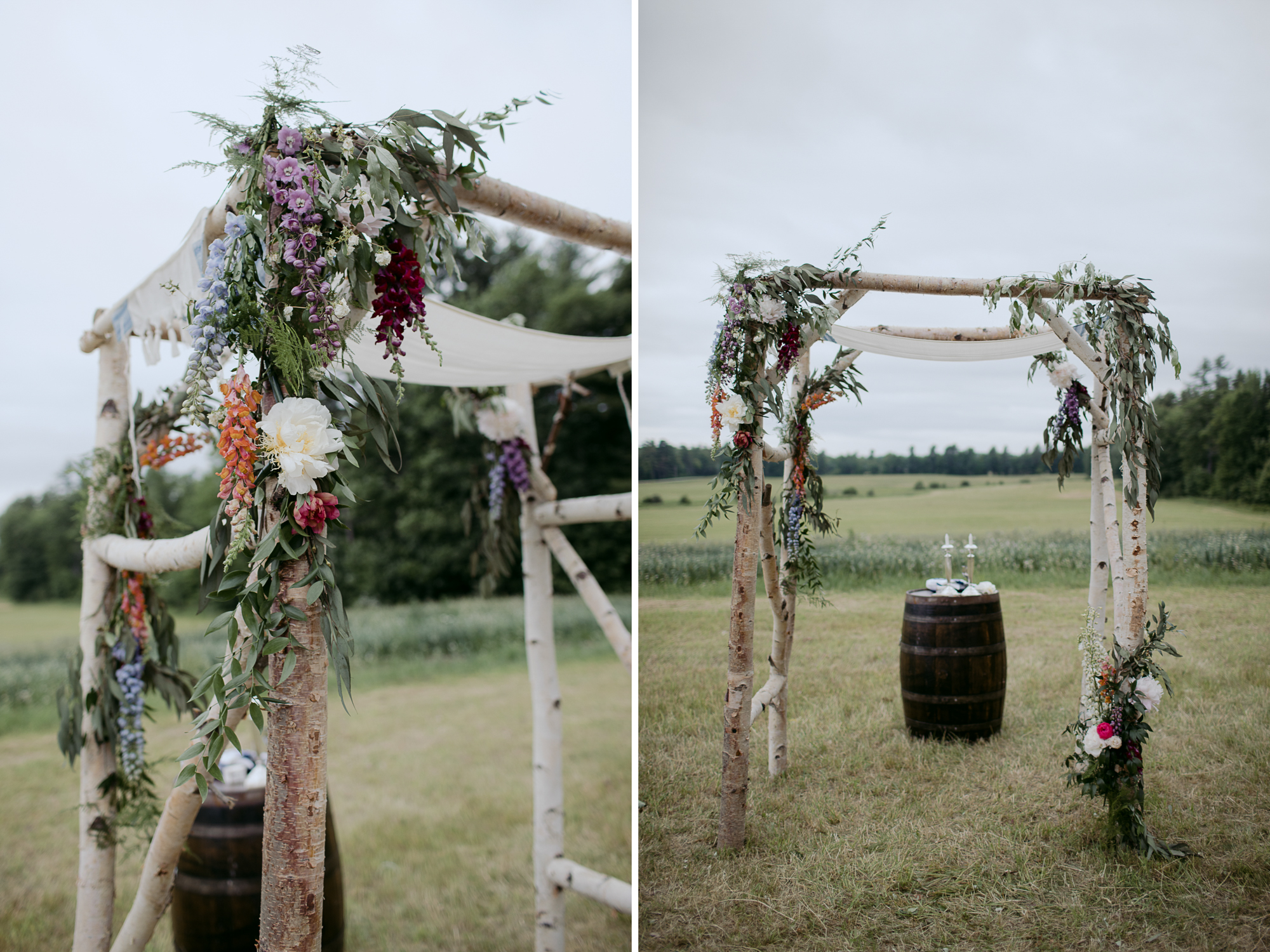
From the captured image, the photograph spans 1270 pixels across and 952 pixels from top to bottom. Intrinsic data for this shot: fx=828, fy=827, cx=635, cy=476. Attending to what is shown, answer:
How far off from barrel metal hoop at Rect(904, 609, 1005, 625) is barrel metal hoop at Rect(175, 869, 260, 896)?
187 cm

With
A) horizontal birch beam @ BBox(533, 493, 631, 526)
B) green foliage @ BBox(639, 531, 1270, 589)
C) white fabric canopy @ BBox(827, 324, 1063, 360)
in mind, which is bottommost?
green foliage @ BBox(639, 531, 1270, 589)

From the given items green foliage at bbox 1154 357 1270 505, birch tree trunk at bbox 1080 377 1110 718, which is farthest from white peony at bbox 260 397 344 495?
green foliage at bbox 1154 357 1270 505

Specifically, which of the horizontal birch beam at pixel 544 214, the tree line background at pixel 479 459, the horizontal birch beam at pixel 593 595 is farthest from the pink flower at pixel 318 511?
the tree line background at pixel 479 459

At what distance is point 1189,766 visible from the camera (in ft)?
6.37

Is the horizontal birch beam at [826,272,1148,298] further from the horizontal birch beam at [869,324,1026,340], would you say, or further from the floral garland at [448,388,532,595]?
the floral garland at [448,388,532,595]

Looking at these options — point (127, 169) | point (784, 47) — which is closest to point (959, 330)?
point (784, 47)

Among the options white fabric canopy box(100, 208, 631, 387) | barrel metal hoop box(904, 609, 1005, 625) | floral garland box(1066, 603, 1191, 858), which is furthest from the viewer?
barrel metal hoop box(904, 609, 1005, 625)

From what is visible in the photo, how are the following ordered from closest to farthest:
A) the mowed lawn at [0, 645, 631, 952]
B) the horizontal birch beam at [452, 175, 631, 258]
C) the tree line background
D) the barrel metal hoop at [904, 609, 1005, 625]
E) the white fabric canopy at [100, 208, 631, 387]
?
the horizontal birch beam at [452, 175, 631, 258], the white fabric canopy at [100, 208, 631, 387], the barrel metal hoop at [904, 609, 1005, 625], the mowed lawn at [0, 645, 631, 952], the tree line background

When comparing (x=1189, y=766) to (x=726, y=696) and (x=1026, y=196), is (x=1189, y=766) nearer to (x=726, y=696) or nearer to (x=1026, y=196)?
(x=726, y=696)

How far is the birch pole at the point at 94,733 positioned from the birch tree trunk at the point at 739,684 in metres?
1.61

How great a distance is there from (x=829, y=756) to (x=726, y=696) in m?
0.31

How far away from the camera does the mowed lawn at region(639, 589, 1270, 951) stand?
190cm

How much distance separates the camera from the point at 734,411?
2.11m

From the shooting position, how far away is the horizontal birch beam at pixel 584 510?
214cm
